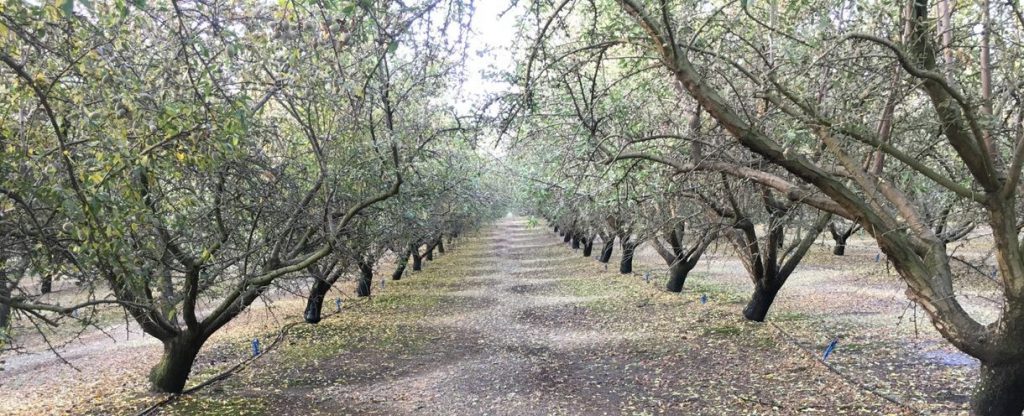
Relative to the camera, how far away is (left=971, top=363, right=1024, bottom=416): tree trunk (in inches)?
206

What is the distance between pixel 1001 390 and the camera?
5320 mm

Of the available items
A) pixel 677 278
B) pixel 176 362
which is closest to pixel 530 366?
pixel 176 362

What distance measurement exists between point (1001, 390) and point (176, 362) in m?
9.55

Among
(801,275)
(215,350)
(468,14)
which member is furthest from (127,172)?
(801,275)

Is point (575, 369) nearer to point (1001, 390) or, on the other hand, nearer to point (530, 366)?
point (530, 366)

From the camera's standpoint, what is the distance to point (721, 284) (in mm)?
19781

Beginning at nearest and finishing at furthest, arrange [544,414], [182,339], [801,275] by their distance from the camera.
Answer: [544,414]
[182,339]
[801,275]

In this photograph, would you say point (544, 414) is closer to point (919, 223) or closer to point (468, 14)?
point (919, 223)

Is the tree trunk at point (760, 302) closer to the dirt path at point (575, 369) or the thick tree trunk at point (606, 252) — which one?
the dirt path at point (575, 369)

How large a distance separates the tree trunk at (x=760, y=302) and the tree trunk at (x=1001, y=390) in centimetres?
693

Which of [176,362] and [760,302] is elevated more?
[760,302]

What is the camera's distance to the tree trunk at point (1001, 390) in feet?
17.2

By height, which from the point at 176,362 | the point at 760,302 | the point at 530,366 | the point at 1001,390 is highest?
the point at 1001,390

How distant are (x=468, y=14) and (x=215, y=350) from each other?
35.9 ft
